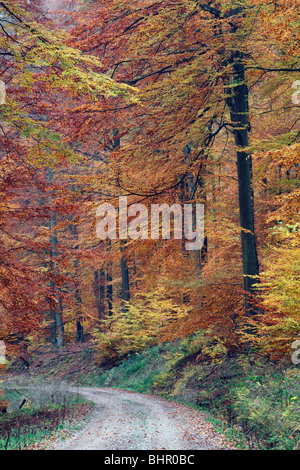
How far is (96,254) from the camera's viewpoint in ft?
34.7

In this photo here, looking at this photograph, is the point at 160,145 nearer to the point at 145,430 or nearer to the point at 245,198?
the point at 245,198

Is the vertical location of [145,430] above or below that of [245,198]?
below

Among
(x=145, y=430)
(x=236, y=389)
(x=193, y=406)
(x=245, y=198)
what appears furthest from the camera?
(x=193, y=406)

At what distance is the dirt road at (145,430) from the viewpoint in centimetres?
636

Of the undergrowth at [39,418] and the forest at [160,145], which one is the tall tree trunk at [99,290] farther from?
the forest at [160,145]

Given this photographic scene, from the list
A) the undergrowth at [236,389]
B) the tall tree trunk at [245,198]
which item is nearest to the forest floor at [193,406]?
the undergrowth at [236,389]

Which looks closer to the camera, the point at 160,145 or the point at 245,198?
the point at 160,145

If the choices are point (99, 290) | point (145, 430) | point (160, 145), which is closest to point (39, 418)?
point (145, 430)

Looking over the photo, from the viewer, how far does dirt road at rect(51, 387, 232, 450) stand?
6355mm

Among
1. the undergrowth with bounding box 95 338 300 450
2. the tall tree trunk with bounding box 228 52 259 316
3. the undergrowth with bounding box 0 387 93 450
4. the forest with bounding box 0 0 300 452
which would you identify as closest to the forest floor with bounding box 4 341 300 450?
the undergrowth with bounding box 95 338 300 450

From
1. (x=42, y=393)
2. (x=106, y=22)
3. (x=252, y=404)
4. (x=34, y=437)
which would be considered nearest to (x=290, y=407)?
(x=252, y=404)

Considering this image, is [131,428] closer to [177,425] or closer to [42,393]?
[177,425]

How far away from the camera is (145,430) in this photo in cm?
758
